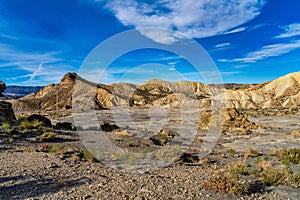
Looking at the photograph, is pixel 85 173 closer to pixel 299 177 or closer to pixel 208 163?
pixel 208 163

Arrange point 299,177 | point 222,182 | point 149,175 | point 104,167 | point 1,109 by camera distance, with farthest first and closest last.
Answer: point 1,109 < point 104,167 < point 149,175 < point 299,177 < point 222,182

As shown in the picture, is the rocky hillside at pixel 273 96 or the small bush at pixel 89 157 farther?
the rocky hillside at pixel 273 96

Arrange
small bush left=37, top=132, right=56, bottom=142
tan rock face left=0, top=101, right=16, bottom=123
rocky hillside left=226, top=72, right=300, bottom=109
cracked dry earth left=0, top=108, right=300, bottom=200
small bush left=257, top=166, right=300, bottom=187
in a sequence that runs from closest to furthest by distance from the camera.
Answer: cracked dry earth left=0, top=108, right=300, bottom=200, small bush left=257, top=166, right=300, bottom=187, small bush left=37, top=132, right=56, bottom=142, tan rock face left=0, top=101, right=16, bottom=123, rocky hillside left=226, top=72, right=300, bottom=109

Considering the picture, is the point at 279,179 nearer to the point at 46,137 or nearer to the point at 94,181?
the point at 94,181

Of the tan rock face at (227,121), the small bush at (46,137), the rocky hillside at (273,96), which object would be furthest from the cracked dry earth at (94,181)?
the rocky hillside at (273,96)

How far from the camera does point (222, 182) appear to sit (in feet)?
26.9

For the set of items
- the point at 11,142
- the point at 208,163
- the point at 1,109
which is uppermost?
the point at 1,109

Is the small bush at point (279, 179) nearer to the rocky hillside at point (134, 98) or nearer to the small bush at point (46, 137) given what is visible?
the small bush at point (46, 137)

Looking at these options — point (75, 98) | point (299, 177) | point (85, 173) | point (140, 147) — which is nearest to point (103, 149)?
point (140, 147)

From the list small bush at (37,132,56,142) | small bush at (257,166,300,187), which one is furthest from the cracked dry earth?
small bush at (37,132,56,142)

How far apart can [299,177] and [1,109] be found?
1980 cm

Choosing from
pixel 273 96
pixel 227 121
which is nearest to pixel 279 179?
pixel 227 121

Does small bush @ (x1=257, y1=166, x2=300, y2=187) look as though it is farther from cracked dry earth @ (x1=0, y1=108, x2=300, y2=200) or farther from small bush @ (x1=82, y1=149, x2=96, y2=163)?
small bush @ (x1=82, y1=149, x2=96, y2=163)

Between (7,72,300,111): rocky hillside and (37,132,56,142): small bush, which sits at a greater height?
(7,72,300,111): rocky hillside
